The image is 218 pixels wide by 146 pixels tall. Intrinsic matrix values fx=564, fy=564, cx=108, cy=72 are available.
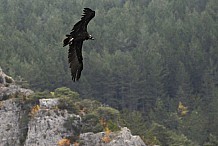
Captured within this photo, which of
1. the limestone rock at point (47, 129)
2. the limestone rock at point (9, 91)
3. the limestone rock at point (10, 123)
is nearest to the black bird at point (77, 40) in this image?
the limestone rock at point (47, 129)

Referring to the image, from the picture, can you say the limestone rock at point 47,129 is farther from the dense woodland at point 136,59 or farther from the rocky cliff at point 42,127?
the dense woodland at point 136,59

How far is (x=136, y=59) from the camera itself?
8625 centimetres

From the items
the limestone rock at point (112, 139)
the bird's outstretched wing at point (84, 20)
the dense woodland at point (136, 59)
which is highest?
the dense woodland at point (136, 59)

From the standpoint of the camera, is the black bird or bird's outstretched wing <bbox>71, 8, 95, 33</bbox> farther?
the black bird

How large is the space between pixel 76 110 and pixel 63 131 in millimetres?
2522

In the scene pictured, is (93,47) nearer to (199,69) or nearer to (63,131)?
(199,69)

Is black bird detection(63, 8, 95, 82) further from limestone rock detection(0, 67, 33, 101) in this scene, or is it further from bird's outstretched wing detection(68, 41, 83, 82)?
limestone rock detection(0, 67, 33, 101)

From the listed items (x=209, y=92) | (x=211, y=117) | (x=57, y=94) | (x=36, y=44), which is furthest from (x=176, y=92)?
(x=57, y=94)

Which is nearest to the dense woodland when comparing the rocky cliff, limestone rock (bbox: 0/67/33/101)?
the rocky cliff

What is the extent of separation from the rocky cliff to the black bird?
31121 millimetres

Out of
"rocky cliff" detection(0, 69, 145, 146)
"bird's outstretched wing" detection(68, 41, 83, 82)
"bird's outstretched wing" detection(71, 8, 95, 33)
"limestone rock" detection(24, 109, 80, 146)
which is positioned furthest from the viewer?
"limestone rock" detection(24, 109, 80, 146)

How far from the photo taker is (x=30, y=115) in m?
47.7

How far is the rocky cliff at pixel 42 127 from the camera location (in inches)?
1764

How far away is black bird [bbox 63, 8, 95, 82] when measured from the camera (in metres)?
11.6
